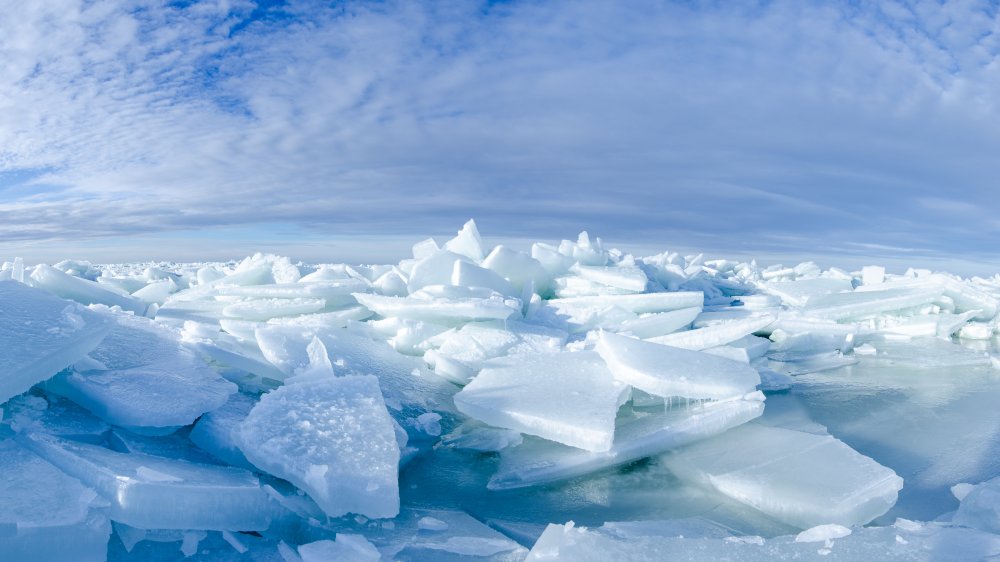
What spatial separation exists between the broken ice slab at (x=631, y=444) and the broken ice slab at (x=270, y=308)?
7.37 ft

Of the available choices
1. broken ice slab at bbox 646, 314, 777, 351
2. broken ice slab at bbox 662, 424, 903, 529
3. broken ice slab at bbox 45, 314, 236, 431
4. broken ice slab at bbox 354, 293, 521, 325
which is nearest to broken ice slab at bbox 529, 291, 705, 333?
broken ice slab at bbox 354, 293, 521, 325

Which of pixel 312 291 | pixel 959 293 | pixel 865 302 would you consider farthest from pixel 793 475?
pixel 959 293

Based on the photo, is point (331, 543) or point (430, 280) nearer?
point (331, 543)

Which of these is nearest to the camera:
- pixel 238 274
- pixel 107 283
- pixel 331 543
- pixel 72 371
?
pixel 331 543

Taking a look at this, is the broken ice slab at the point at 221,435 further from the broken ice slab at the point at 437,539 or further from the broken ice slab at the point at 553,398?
the broken ice slab at the point at 553,398

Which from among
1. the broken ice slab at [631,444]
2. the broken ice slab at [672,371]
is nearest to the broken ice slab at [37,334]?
the broken ice slab at [631,444]

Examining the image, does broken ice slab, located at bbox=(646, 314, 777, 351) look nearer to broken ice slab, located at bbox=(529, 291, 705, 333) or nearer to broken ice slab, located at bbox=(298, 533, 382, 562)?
broken ice slab, located at bbox=(529, 291, 705, 333)

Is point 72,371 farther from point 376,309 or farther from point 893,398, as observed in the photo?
point 893,398

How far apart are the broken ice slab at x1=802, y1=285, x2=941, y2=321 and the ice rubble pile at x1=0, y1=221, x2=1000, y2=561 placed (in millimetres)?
2483

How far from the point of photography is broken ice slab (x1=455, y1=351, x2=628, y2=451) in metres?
2.36

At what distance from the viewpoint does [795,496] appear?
2057 mm

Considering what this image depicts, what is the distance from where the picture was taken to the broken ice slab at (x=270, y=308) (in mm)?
4238

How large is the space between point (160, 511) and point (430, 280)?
3.23 meters

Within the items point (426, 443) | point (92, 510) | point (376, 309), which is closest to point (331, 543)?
point (92, 510)
